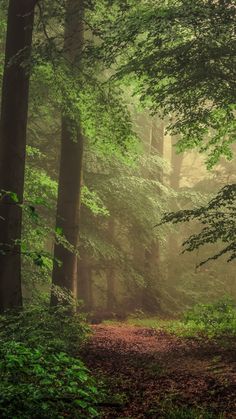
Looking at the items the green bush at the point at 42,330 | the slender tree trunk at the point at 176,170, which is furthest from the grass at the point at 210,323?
the slender tree trunk at the point at 176,170

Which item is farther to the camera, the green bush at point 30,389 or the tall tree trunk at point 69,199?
the tall tree trunk at point 69,199

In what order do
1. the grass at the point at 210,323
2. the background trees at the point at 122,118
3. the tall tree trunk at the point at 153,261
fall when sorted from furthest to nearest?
the tall tree trunk at the point at 153,261 → the grass at the point at 210,323 → the background trees at the point at 122,118

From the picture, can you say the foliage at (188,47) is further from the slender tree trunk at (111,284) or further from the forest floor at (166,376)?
the slender tree trunk at (111,284)

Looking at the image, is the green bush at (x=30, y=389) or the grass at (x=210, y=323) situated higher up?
the green bush at (x=30, y=389)

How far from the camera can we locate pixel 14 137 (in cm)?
926

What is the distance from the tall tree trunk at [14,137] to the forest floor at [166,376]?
211cm

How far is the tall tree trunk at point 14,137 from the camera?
9008 millimetres

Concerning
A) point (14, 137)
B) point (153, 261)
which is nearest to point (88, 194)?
point (14, 137)

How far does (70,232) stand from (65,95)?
3759mm

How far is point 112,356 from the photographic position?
8.64 metres

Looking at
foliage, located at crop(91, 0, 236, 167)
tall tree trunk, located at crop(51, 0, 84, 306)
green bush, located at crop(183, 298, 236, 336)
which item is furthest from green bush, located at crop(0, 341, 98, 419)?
tall tree trunk, located at crop(51, 0, 84, 306)

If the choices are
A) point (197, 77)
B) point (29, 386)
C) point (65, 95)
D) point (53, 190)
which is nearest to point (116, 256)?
point (53, 190)

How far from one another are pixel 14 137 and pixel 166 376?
17.6ft

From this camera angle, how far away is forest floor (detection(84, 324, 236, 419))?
5.58m
